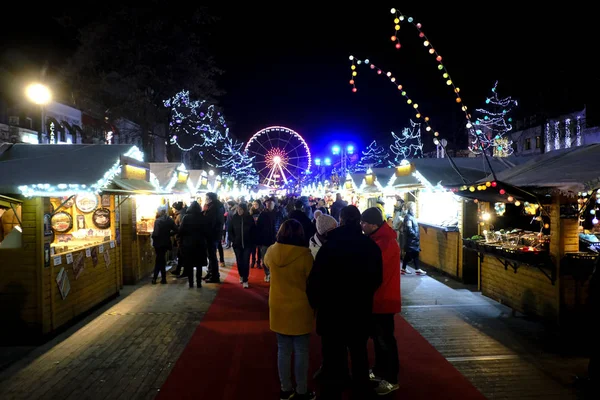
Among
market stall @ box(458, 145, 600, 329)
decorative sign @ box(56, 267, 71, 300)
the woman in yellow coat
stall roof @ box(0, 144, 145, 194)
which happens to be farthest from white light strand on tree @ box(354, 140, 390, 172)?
the woman in yellow coat

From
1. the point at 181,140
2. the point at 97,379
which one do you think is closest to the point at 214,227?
the point at 97,379

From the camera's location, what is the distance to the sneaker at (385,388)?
14.1 feet

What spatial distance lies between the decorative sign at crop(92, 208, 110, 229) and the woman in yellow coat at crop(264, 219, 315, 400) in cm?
642

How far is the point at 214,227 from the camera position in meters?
10.2

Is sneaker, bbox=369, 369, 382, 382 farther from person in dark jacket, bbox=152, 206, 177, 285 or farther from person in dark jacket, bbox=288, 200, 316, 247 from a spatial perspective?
person in dark jacket, bbox=152, 206, 177, 285

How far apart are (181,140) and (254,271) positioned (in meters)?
20.0

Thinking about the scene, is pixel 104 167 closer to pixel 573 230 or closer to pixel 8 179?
pixel 8 179

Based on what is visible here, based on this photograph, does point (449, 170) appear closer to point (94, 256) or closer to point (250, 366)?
point (250, 366)

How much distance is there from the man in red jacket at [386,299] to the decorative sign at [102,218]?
6.68m

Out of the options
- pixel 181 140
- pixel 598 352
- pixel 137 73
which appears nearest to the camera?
pixel 598 352

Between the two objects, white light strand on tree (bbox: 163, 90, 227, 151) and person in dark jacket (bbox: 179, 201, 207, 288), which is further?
white light strand on tree (bbox: 163, 90, 227, 151)

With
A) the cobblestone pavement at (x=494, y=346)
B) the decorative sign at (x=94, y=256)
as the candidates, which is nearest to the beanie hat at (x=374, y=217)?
the cobblestone pavement at (x=494, y=346)

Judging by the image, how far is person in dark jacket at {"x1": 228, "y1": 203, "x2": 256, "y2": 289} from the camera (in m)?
9.21

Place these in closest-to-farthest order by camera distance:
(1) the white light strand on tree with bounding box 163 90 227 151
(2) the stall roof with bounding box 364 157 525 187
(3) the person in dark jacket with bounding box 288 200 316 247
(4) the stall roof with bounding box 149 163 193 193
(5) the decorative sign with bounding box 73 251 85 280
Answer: (3) the person in dark jacket with bounding box 288 200 316 247
(5) the decorative sign with bounding box 73 251 85 280
(2) the stall roof with bounding box 364 157 525 187
(4) the stall roof with bounding box 149 163 193 193
(1) the white light strand on tree with bounding box 163 90 227 151
